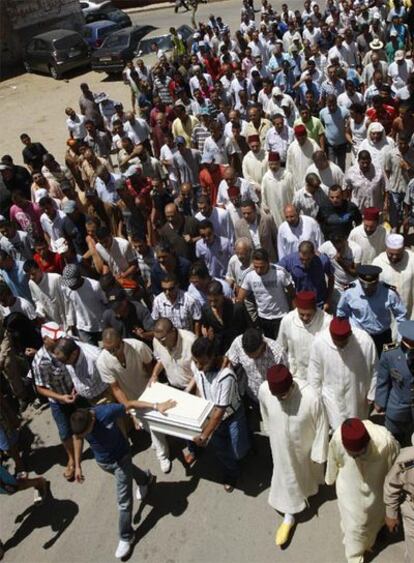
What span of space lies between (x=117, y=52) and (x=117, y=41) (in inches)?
36.3

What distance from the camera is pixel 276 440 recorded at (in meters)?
4.77

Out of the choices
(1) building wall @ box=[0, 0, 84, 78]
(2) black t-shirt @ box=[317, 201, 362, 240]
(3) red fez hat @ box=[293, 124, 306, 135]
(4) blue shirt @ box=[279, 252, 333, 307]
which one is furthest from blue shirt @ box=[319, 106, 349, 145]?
(1) building wall @ box=[0, 0, 84, 78]

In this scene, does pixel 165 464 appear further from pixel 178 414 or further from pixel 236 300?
pixel 236 300

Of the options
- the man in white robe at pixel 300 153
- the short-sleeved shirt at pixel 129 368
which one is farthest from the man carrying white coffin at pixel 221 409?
the man in white robe at pixel 300 153

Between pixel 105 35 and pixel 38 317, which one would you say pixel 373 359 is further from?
pixel 105 35

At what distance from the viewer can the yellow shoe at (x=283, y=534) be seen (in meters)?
4.87

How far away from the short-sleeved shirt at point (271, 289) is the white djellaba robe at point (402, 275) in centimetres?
100

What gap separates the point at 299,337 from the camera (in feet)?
17.4

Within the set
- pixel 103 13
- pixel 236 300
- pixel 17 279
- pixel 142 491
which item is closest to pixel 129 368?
pixel 142 491

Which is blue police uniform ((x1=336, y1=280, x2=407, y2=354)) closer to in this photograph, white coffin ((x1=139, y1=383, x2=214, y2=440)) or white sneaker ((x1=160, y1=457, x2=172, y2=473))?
white coffin ((x1=139, y1=383, x2=214, y2=440))

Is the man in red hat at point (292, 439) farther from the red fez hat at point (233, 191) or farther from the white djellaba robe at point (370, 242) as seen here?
the red fez hat at point (233, 191)

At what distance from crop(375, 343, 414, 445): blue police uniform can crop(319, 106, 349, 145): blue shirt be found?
5.75 metres

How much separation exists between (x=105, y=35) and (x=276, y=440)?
79.8ft

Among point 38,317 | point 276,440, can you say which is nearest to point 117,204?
point 38,317
